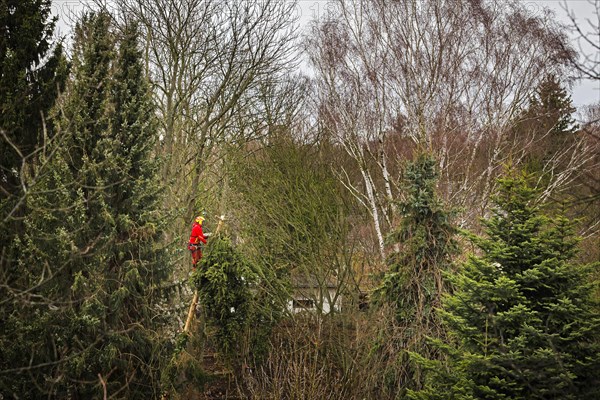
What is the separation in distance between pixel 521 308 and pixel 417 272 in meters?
3.09

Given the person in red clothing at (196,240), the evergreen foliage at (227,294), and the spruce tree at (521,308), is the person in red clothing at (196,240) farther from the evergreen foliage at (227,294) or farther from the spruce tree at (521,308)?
the spruce tree at (521,308)

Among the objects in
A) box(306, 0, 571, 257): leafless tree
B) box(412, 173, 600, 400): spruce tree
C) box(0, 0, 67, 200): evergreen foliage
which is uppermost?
box(306, 0, 571, 257): leafless tree

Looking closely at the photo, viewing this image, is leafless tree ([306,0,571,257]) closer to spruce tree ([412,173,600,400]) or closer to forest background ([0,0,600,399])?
forest background ([0,0,600,399])

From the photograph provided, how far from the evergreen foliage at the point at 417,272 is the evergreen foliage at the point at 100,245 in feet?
13.9

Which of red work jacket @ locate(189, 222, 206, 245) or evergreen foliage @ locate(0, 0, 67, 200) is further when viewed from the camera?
red work jacket @ locate(189, 222, 206, 245)

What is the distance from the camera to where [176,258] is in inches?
475

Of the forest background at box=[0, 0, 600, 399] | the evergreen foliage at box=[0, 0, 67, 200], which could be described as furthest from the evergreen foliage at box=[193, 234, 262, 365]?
the evergreen foliage at box=[0, 0, 67, 200]

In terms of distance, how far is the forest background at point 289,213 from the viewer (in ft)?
25.7

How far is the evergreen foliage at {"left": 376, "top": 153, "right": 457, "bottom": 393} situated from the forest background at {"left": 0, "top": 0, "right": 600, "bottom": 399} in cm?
4

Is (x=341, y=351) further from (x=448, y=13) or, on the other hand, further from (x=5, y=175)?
(x=448, y=13)

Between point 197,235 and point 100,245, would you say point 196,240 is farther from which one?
point 100,245

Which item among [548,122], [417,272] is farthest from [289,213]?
[548,122]

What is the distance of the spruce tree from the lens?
294 inches

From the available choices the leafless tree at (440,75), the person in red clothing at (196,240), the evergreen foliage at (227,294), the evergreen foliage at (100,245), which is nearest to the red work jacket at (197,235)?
the person in red clothing at (196,240)
